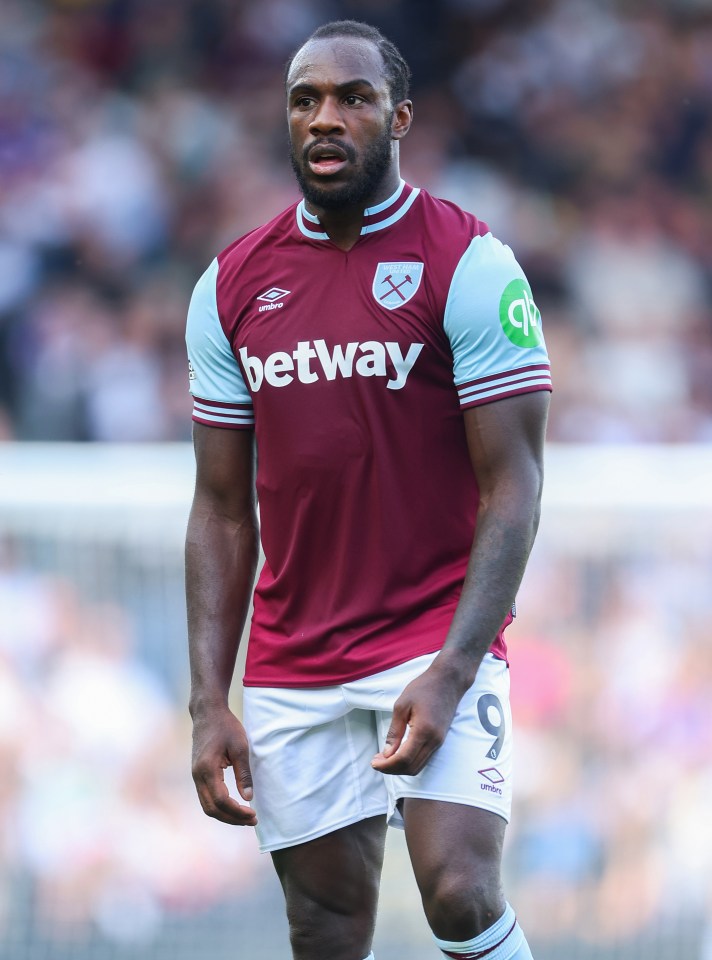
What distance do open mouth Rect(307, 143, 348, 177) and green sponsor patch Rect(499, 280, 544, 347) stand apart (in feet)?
1.49

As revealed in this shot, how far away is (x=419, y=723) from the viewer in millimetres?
2975

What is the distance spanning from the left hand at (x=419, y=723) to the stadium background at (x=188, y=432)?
8.12 feet

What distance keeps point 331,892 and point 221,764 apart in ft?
1.24

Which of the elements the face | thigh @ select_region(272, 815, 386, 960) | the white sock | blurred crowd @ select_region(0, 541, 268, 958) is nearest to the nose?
the face

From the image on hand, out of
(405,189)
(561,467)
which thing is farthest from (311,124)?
(561,467)

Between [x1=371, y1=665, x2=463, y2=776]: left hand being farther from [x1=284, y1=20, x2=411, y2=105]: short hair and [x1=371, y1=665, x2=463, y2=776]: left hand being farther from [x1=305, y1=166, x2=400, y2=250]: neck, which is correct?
[x1=284, y1=20, x2=411, y2=105]: short hair

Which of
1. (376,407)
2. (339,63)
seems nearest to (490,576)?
(376,407)

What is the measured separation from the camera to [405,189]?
11.1 feet

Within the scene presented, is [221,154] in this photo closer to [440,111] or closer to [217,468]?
[440,111]

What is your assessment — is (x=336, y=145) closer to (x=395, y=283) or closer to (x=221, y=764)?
(x=395, y=283)

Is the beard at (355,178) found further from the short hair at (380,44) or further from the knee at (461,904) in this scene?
the knee at (461,904)

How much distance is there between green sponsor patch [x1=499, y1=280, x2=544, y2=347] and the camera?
3.15 metres

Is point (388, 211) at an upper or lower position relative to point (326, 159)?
lower

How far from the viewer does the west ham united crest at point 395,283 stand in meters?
3.21
